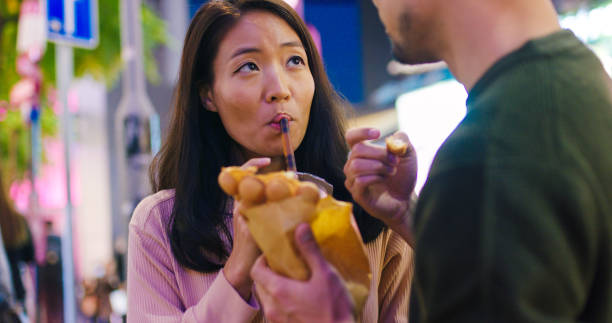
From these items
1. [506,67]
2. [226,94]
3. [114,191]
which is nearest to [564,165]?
[506,67]

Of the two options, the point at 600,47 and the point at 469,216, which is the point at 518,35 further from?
the point at 600,47

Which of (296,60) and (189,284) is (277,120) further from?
(189,284)

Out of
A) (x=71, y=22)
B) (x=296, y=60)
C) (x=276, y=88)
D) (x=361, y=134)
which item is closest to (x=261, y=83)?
(x=276, y=88)

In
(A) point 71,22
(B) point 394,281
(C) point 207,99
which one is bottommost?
(B) point 394,281

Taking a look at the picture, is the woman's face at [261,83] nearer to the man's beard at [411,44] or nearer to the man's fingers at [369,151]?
the man's fingers at [369,151]

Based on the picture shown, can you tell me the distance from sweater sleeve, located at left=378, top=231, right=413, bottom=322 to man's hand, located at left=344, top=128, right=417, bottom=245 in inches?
8.9

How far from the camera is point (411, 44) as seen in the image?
1021 mm

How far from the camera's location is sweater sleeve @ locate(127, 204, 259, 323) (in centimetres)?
143

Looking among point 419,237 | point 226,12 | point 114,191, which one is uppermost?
point 226,12

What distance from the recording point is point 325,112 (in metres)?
1.91

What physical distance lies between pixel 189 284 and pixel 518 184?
41.0 inches

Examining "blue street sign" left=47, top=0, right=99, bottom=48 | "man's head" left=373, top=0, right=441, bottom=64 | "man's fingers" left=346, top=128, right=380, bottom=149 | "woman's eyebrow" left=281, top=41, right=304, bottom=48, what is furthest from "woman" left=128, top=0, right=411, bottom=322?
"blue street sign" left=47, top=0, right=99, bottom=48

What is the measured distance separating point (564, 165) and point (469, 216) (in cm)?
15

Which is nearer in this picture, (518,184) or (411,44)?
(518,184)
